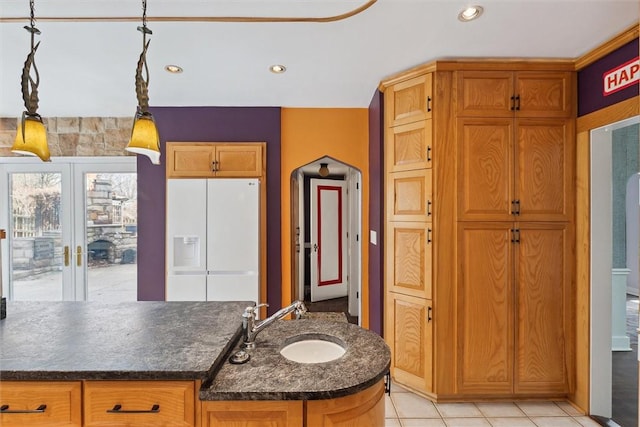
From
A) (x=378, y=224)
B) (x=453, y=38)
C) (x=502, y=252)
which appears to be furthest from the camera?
(x=378, y=224)

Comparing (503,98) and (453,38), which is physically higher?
(453,38)

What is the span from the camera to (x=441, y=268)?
2.33 meters

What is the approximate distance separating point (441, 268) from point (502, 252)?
18.0 inches

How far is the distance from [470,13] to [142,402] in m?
2.42

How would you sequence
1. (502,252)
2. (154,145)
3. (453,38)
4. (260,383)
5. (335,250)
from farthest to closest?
(335,250) → (502,252) → (453,38) → (154,145) → (260,383)

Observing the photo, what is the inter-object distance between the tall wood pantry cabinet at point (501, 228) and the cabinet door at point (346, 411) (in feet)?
4.22

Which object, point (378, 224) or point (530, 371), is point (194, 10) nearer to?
point (378, 224)

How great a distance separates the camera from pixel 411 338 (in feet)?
8.11

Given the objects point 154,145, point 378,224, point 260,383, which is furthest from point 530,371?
point 154,145

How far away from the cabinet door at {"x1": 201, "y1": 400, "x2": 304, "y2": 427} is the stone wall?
3.31 m

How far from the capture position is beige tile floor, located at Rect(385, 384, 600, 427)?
7.06 ft

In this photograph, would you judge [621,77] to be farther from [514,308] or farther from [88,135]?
[88,135]

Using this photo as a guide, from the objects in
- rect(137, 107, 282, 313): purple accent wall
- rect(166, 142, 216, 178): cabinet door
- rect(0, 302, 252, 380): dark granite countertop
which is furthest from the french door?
rect(0, 302, 252, 380): dark granite countertop

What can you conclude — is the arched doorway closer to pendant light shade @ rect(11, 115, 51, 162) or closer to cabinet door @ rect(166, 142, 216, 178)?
cabinet door @ rect(166, 142, 216, 178)
